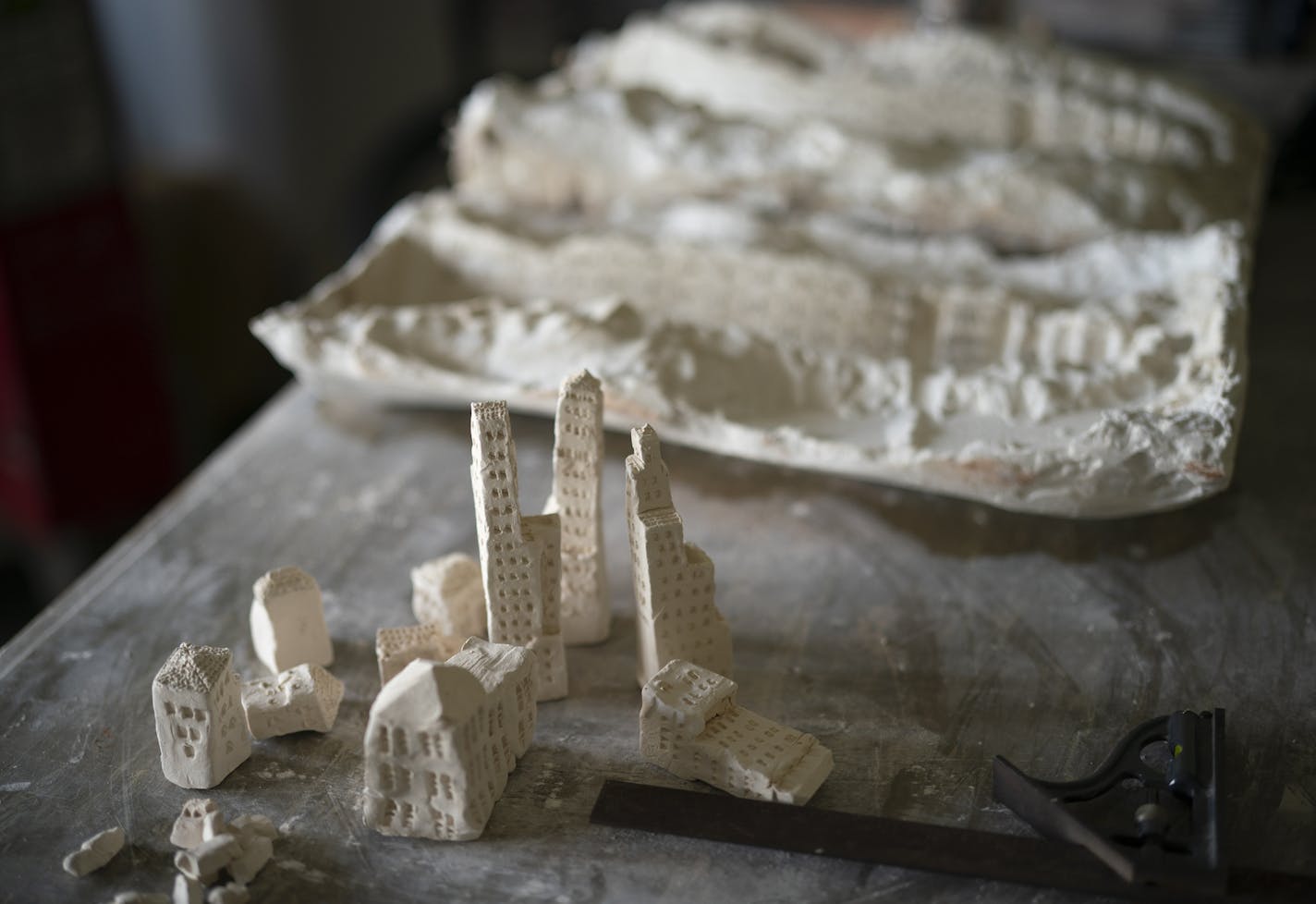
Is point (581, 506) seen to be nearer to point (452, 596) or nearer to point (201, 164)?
point (452, 596)

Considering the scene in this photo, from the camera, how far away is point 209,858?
1.75 meters

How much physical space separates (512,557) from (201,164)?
12.7 ft

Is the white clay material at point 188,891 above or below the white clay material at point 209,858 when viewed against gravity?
below

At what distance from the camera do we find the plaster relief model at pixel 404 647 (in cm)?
209

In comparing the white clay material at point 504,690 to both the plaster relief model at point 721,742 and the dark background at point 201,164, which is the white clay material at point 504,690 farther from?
the dark background at point 201,164

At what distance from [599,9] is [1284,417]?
408 cm

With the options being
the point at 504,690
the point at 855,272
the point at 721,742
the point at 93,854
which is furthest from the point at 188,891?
the point at 855,272

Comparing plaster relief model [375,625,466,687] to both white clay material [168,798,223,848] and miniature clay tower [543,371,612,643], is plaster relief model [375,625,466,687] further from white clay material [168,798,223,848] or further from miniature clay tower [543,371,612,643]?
white clay material [168,798,223,848]

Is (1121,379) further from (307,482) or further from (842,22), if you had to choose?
(842,22)

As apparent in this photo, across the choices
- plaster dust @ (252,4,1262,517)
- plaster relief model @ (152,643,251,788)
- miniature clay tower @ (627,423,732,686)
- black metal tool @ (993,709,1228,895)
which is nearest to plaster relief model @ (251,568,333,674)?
plaster relief model @ (152,643,251,788)

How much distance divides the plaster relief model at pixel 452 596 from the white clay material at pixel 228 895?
1.82 ft

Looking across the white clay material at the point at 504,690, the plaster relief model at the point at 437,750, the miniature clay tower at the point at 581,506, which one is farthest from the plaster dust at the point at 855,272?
the plaster relief model at the point at 437,750

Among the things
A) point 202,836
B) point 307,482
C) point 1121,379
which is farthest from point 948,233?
point 202,836

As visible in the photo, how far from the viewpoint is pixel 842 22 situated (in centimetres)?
533
